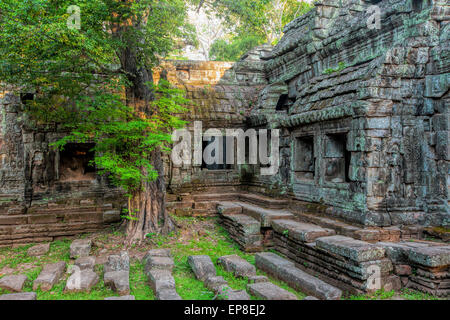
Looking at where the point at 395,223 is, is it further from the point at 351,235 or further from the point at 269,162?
the point at 269,162

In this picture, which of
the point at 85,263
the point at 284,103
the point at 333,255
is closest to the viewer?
the point at 333,255

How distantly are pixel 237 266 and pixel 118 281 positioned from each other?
6.78 feet

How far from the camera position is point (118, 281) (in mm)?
5410

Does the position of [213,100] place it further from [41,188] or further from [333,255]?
[333,255]

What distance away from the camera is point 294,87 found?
10188 millimetres

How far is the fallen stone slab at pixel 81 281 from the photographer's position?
5402mm

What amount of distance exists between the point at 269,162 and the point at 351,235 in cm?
368

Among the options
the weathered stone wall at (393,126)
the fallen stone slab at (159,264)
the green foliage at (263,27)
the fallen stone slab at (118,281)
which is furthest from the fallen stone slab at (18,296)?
the green foliage at (263,27)

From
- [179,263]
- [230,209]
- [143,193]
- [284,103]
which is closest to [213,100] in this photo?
[284,103]

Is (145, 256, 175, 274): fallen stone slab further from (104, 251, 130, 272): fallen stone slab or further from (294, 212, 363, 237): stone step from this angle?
(294, 212, 363, 237): stone step

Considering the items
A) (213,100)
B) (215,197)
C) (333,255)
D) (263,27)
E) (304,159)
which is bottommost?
(333,255)

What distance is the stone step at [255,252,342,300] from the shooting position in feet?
16.3

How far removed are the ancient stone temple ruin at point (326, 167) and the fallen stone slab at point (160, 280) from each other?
190cm
